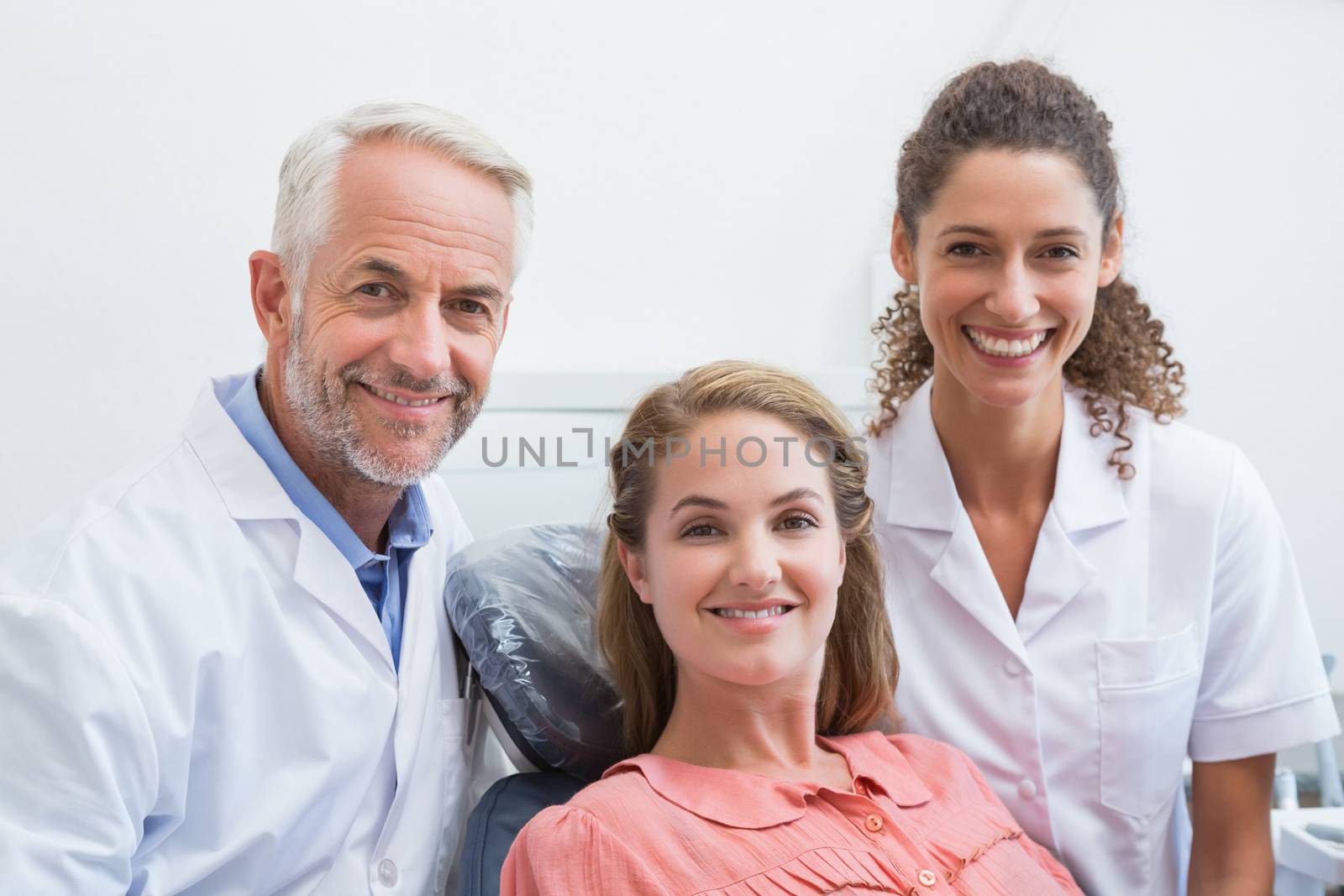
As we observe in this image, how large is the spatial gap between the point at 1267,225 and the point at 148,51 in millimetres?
2239

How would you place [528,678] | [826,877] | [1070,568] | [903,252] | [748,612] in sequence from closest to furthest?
[826,877] < [748,612] < [528,678] < [1070,568] < [903,252]

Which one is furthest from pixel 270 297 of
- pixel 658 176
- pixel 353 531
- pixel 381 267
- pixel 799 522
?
pixel 658 176

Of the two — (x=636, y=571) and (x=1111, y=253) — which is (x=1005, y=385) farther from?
(x=636, y=571)

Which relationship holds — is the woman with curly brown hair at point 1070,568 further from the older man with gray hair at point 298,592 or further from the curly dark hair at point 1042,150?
the older man with gray hair at point 298,592

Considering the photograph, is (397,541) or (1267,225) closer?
(397,541)

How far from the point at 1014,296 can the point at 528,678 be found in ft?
2.38

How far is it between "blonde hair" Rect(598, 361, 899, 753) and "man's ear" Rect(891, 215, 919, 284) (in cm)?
27

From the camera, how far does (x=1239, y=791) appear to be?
1.44 meters

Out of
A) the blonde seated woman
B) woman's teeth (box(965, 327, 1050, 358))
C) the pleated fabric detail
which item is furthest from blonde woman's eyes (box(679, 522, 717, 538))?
woman's teeth (box(965, 327, 1050, 358))

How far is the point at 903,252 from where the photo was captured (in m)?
1.54

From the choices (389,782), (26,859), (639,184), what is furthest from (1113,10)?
(26,859)

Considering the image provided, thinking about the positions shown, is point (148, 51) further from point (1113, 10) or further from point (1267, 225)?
point (1267, 225)

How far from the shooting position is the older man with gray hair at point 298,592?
999 millimetres

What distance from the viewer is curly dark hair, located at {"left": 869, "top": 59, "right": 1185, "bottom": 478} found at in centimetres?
137
